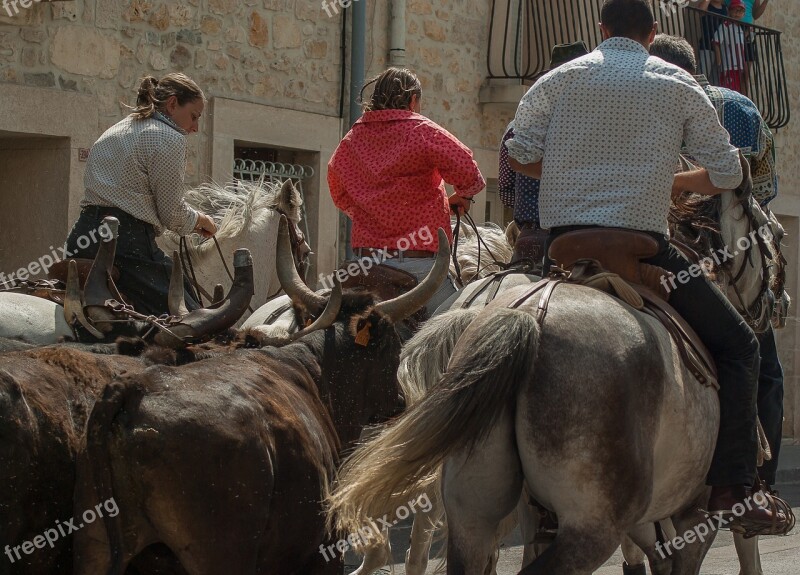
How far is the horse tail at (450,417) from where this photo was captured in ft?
15.2

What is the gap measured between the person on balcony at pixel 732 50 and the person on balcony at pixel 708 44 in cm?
5

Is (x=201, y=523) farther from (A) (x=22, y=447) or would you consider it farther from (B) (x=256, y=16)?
(B) (x=256, y=16)

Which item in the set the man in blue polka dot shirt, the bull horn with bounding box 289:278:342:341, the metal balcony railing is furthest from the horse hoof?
the metal balcony railing

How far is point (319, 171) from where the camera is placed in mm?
12805

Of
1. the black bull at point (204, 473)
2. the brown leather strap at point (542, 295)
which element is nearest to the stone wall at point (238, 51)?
the black bull at point (204, 473)

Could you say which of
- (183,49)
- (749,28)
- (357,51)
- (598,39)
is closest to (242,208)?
(183,49)

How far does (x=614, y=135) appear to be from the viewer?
532 centimetres

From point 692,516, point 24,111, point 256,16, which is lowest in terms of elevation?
point 692,516

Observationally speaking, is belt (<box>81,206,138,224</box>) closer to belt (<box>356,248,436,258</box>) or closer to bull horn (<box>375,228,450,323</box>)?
belt (<box>356,248,436,258</box>)

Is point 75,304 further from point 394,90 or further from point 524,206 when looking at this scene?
point 524,206

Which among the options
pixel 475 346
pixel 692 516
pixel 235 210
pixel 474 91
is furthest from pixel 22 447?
pixel 474 91

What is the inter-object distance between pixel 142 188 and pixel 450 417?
12.1ft

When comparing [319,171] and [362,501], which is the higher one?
[319,171]

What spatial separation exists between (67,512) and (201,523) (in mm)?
545
